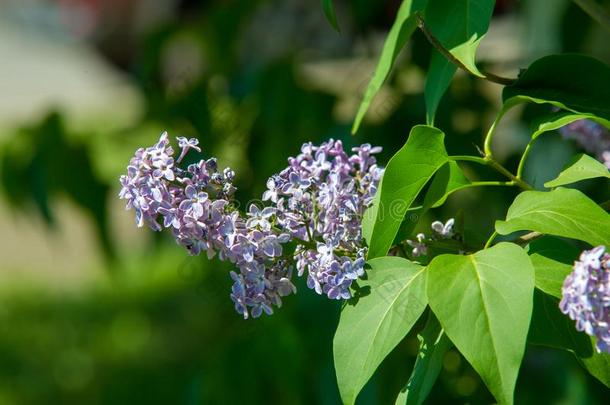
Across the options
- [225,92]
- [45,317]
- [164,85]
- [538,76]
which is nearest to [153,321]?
[45,317]

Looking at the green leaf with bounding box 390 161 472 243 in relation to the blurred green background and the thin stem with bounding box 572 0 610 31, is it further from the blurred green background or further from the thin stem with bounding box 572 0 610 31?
the thin stem with bounding box 572 0 610 31

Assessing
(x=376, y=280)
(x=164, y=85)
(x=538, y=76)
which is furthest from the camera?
(x=164, y=85)

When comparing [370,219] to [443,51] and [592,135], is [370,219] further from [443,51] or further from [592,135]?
[592,135]

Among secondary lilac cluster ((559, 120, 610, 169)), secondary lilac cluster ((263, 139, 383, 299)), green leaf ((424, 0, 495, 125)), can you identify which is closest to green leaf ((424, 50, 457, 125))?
green leaf ((424, 0, 495, 125))

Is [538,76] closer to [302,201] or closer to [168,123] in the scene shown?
[302,201]

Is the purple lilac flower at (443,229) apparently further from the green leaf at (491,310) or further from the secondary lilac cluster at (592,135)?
the secondary lilac cluster at (592,135)

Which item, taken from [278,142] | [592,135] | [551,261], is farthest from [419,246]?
[278,142]

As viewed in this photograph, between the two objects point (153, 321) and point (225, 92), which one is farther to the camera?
point (153, 321)
